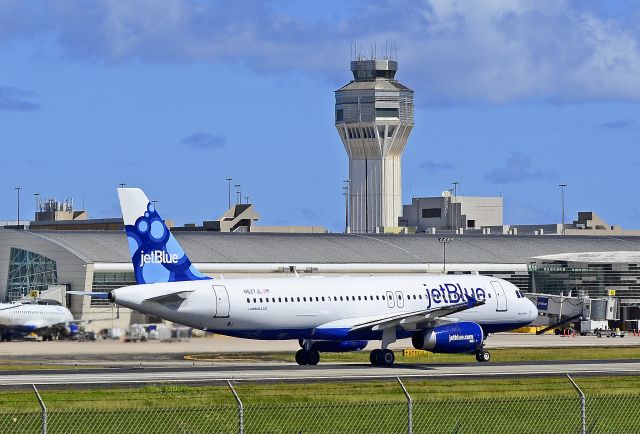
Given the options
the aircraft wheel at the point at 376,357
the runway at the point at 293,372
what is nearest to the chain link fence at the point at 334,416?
the runway at the point at 293,372

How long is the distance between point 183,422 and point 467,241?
365ft

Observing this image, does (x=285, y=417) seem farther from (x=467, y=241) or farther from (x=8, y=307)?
(x=467, y=241)

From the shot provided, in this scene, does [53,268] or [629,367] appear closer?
[629,367]

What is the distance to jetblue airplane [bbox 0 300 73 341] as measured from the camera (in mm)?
90875

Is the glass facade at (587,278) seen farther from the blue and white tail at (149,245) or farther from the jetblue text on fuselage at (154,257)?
the jetblue text on fuselage at (154,257)

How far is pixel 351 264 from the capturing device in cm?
13038

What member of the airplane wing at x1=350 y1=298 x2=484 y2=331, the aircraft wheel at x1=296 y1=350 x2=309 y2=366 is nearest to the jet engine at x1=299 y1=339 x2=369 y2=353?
the aircraft wheel at x1=296 y1=350 x2=309 y2=366

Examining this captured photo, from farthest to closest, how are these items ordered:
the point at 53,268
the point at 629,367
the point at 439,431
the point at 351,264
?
the point at 351,264, the point at 53,268, the point at 629,367, the point at 439,431

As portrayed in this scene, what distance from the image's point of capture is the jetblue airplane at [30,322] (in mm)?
90875

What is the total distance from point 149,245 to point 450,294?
14.5 m

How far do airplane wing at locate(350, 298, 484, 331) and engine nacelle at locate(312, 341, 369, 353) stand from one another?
1.38 meters

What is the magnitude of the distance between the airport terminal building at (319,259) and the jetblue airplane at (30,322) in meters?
12.0

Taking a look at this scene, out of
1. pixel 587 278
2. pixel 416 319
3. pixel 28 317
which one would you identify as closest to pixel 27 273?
pixel 28 317

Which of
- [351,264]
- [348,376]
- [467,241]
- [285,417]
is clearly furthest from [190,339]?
[467,241]
